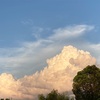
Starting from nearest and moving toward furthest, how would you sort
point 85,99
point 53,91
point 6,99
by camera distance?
1. point 85,99
2. point 53,91
3. point 6,99

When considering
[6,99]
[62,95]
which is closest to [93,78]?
[62,95]

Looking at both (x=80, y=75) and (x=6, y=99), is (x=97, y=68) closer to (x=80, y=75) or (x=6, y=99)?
(x=80, y=75)

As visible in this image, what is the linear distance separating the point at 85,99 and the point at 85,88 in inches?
166

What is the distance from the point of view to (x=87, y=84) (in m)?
136

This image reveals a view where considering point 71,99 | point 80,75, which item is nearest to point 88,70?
point 80,75

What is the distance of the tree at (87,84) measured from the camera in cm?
13350

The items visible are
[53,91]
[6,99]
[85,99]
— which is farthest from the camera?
[6,99]

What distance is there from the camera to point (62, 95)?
472ft

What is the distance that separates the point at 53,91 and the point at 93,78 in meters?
17.2

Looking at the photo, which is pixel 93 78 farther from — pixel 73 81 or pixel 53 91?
pixel 53 91

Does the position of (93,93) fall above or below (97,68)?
below

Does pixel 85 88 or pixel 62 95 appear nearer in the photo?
pixel 85 88

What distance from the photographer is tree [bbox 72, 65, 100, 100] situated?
5256 inches

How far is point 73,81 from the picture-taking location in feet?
455
